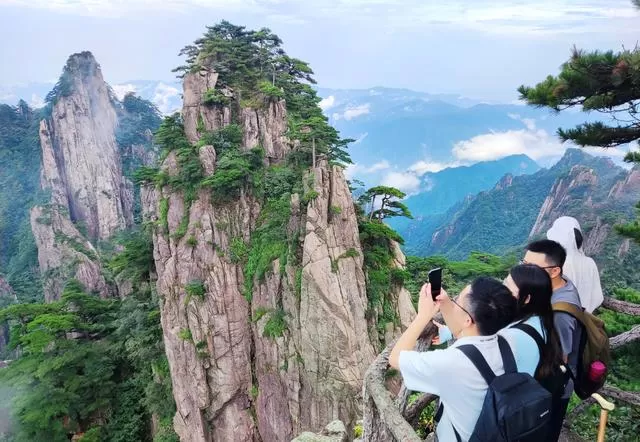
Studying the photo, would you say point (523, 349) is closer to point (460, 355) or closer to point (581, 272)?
point (460, 355)

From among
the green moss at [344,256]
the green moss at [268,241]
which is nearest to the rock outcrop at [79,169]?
the green moss at [268,241]

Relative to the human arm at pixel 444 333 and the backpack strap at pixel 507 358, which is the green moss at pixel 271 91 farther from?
the backpack strap at pixel 507 358

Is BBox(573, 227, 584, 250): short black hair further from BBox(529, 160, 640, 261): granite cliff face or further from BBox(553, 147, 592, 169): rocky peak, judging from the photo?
BBox(553, 147, 592, 169): rocky peak

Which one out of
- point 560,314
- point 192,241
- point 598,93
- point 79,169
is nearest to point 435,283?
point 560,314

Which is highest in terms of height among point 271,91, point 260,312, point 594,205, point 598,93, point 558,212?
point 271,91

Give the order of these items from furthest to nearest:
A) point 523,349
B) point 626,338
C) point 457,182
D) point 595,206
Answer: point 457,182 → point 595,206 → point 626,338 → point 523,349

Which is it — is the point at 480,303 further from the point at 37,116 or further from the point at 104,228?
the point at 37,116

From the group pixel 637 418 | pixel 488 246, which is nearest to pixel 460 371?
pixel 637 418
